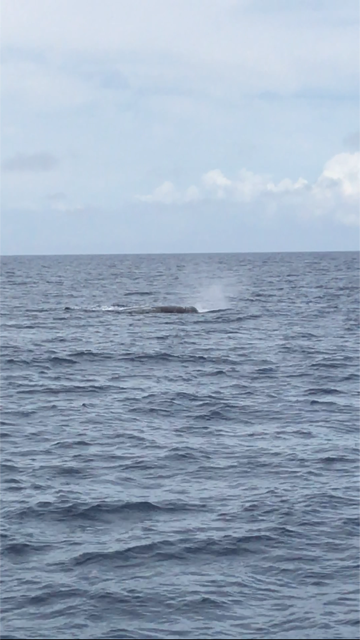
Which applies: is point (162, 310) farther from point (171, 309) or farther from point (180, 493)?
point (180, 493)

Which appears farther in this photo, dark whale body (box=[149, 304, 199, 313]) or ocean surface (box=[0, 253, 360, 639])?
dark whale body (box=[149, 304, 199, 313])

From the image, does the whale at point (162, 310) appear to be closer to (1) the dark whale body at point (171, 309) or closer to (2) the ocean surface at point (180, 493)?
(1) the dark whale body at point (171, 309)

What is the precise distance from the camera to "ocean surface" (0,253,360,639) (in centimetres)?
1457

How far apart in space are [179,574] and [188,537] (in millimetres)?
1705

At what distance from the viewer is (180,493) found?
20.5 meters

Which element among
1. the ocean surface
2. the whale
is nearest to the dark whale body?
the whale

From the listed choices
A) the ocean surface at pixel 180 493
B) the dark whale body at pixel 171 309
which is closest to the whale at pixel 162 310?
the dark whale body at pixel 171 309

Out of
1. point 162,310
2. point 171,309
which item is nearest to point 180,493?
point 162,310

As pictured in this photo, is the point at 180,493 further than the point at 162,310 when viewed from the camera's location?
No

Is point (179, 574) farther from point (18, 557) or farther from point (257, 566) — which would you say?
point (18, 557)

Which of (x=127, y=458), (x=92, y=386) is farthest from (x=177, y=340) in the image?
(x=127, y=458)

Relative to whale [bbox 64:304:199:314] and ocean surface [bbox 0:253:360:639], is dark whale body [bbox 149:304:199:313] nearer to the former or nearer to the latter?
whale [bbox 64:304:199:314]

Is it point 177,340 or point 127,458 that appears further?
point 177,340

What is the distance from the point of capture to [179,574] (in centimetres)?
1597
